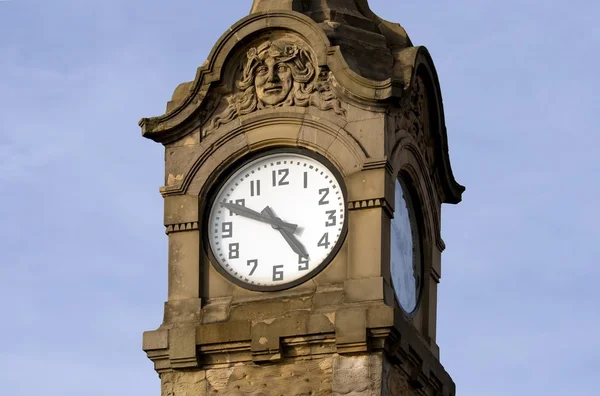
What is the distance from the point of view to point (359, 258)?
25344mm

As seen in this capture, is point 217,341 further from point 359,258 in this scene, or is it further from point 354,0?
point 354,0

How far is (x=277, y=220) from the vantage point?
26.0 m

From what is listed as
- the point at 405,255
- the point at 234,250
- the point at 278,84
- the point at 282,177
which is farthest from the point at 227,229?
the point at 405,255

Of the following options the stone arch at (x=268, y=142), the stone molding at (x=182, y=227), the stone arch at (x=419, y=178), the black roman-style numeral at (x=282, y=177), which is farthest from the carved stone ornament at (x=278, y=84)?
the stone molding at (x=182, y=227)

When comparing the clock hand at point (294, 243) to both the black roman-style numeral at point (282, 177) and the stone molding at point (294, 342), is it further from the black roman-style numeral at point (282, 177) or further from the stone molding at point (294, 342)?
the stone molding at point (294, 342)

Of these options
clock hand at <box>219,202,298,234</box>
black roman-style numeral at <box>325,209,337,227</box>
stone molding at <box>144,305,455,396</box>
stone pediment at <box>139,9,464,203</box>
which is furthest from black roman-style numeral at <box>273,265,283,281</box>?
stone pediment at <box>139,9,464,203</box>

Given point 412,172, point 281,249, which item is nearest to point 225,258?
point 281,249

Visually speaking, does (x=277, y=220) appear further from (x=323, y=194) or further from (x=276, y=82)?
(x=276, y=82)

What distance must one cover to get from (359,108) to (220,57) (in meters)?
1.68

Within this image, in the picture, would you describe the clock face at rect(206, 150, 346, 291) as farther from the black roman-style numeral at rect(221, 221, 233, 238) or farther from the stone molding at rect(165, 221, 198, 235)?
the stone molding at rect(165, 221, 198, 235)

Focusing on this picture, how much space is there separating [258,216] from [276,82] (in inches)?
58.6

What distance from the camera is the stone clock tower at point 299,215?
2523 centimetres

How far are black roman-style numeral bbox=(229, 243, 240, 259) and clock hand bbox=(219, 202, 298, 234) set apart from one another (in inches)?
13.2

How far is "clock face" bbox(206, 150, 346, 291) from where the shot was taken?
84.4 feet
